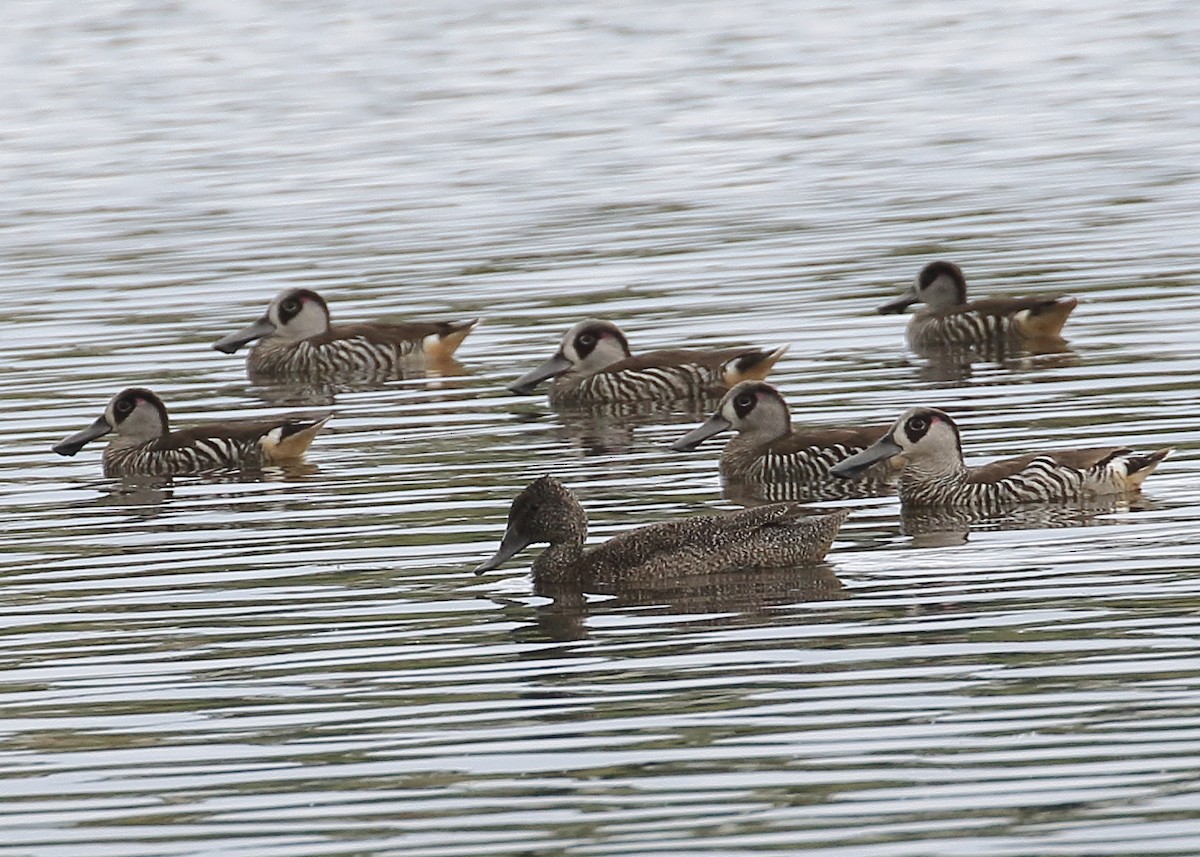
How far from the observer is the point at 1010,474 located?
11953 millimetres

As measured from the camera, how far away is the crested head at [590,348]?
54.5ft

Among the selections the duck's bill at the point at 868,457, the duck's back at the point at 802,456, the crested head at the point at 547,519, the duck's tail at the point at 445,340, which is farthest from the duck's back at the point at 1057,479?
the duck's tail at the point at 445,340

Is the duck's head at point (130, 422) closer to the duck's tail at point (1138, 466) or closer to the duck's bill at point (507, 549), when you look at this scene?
the duck's bill at point (507, 549)

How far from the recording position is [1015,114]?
29281mm

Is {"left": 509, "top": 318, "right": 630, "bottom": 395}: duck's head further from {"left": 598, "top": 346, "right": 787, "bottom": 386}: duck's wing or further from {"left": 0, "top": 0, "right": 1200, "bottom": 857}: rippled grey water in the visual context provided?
{"left": 0, "top": 0, "right": 1200, "bottom": 857}: rippled grey water

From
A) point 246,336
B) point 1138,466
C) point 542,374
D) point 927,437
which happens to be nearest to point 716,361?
point 542,374

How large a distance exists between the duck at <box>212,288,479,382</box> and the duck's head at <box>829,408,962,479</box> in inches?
212

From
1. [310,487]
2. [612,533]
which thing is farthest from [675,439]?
[612,533]

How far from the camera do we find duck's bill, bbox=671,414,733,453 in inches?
559

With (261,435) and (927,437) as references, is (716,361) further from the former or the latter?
(927,437)


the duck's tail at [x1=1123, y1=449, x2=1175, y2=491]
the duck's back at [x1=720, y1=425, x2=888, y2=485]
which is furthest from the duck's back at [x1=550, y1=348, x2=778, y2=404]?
the duck's tail at [x1=1123, y1=449, x2=1175, y2=491]

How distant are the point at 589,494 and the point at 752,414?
4.72 ft

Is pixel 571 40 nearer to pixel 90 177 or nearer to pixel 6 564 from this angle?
pixel 90 177

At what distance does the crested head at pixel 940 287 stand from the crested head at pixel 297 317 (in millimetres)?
4031
